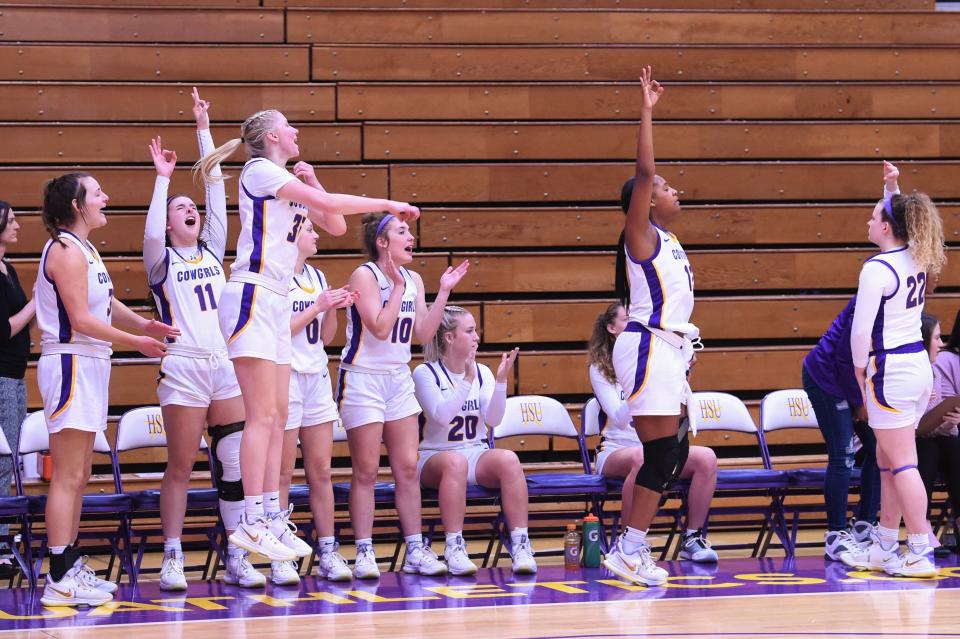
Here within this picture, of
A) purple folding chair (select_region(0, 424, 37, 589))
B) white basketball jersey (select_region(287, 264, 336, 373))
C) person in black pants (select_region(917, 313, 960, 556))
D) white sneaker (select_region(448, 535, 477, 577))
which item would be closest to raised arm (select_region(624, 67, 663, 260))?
white basketball jersey (select_region(287, 264, 336, 373))

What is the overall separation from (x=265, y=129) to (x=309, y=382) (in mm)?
1366

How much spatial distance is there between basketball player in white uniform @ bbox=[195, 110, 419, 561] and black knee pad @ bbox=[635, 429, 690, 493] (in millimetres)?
1549

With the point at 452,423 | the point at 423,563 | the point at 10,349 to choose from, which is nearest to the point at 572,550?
the point at 423,563

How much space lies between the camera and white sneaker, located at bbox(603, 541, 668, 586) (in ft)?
18.4

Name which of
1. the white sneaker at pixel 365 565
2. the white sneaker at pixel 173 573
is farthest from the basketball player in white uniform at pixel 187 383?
the white sneaker at pixel 365 565

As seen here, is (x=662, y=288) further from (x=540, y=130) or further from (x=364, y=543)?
(x=540, y=130)

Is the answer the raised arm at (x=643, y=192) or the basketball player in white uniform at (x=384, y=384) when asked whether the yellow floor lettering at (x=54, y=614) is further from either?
the raised arm at (x=643, y=192)

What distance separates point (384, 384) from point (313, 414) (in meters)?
0.38

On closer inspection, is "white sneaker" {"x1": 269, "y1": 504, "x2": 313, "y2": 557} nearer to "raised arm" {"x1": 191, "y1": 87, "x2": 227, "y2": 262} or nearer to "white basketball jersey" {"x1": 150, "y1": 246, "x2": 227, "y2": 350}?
"white basketball jersey" {"x1": 150, "y1": 246, "x2": 227, "y2": 350}

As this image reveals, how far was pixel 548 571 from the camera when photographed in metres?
6.23

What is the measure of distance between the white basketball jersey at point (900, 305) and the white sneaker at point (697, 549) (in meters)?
1.38

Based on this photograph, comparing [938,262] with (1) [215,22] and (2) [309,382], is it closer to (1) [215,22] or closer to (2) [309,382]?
(2) [309,382]

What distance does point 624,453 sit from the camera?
21.6 ft

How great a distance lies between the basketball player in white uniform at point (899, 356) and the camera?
19.0 ft
